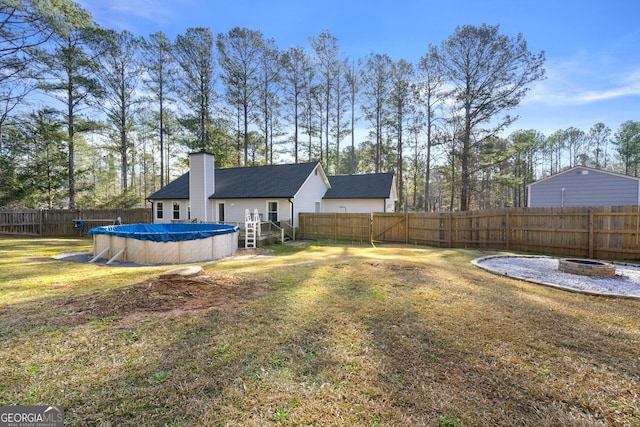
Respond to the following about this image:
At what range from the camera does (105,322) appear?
11.9ft

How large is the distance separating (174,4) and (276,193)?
9.81 m

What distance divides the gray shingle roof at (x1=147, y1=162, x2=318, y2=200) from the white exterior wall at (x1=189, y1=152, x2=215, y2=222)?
70 cm

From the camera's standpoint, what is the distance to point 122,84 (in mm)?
22391

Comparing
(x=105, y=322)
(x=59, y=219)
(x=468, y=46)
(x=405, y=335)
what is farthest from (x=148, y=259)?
(x=468, y=46)

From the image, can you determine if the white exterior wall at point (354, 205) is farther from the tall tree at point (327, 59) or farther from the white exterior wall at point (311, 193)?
the tall tree at point (327, 59)

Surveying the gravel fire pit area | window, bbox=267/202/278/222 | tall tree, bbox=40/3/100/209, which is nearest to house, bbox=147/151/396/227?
window, bbox=267/202/278/222

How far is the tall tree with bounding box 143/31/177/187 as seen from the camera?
74.3 feet

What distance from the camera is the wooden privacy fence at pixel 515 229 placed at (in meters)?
8.98

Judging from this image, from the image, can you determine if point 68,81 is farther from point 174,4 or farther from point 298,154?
point 298,154

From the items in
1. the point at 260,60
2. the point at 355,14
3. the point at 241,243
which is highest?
the point at 260,60

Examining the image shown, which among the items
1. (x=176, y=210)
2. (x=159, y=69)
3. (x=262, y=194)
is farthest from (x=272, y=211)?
(x=159, y=69)

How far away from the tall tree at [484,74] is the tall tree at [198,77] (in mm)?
18534

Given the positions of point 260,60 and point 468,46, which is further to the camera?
point 260,60

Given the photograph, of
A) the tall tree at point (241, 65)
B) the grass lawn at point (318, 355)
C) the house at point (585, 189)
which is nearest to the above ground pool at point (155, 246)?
the grass lawn at point (318, 355)
